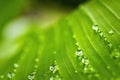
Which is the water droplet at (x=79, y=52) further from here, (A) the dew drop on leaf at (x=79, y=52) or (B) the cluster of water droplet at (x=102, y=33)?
(B) the cluster of water droplet at (x=102, y=33)

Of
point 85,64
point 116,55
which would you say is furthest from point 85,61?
point 116,55

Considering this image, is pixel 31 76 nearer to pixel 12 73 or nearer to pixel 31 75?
pixel 31 75


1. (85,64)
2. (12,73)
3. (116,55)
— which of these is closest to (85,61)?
(85,64)

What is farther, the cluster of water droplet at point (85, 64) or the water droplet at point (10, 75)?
the water droplet at point (10, 75)

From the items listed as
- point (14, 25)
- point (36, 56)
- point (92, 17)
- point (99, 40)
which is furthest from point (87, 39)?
point (14, 25)

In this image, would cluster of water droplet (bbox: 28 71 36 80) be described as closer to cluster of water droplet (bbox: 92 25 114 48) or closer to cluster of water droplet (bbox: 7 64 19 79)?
cluster of water droplet (bbox: 7 64 19 79)

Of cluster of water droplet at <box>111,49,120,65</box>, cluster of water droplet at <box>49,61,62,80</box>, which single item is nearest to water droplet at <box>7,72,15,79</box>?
cluster of water droplet at <box>49,61,62,80</box>

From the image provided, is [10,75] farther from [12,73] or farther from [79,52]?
[79,52]

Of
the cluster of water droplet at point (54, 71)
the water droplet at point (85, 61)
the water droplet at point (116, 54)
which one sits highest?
the water droplet at point (116, 54)

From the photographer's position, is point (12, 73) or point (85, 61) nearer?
point (85, 61)

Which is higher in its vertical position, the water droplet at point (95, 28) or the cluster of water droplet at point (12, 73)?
the water droplet at point (95, 28)

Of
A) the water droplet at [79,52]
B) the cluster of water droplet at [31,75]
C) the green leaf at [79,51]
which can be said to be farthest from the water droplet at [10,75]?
the water droplet at [79,52]
